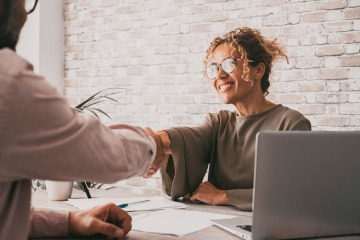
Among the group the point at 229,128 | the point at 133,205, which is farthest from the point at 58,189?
the point at 229,128

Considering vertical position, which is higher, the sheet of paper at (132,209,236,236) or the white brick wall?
the white brick wall

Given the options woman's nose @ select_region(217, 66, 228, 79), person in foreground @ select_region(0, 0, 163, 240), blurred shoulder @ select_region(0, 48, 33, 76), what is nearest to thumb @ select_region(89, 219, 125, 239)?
person in foreground @ select_region(0, 0, 163, 240)

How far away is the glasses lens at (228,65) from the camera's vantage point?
7.46ft

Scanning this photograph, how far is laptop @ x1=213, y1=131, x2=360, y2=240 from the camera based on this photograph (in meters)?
1.18

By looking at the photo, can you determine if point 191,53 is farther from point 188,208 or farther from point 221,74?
point 188,208

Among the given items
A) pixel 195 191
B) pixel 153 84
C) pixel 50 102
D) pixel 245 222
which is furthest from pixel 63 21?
pixel 50 102

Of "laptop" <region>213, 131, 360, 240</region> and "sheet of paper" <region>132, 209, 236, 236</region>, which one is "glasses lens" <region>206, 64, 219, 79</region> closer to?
"sheet of paper" <region>132, 209, 236, 236</region>

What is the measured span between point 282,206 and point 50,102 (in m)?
0.67

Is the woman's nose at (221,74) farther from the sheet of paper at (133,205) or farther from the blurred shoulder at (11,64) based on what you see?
the blurred shoulder at (11,64)

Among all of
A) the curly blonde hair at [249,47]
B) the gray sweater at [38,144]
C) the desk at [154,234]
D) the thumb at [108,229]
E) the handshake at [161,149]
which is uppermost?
the curly blonde hair at [249,47]

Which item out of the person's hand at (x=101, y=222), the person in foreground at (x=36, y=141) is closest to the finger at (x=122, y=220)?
the person's hand at (x=101, y=222)

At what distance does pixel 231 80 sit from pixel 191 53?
159 centimetres

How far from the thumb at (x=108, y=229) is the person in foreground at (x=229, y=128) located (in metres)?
0.72

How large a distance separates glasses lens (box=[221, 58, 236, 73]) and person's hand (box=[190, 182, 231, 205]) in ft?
1.97
